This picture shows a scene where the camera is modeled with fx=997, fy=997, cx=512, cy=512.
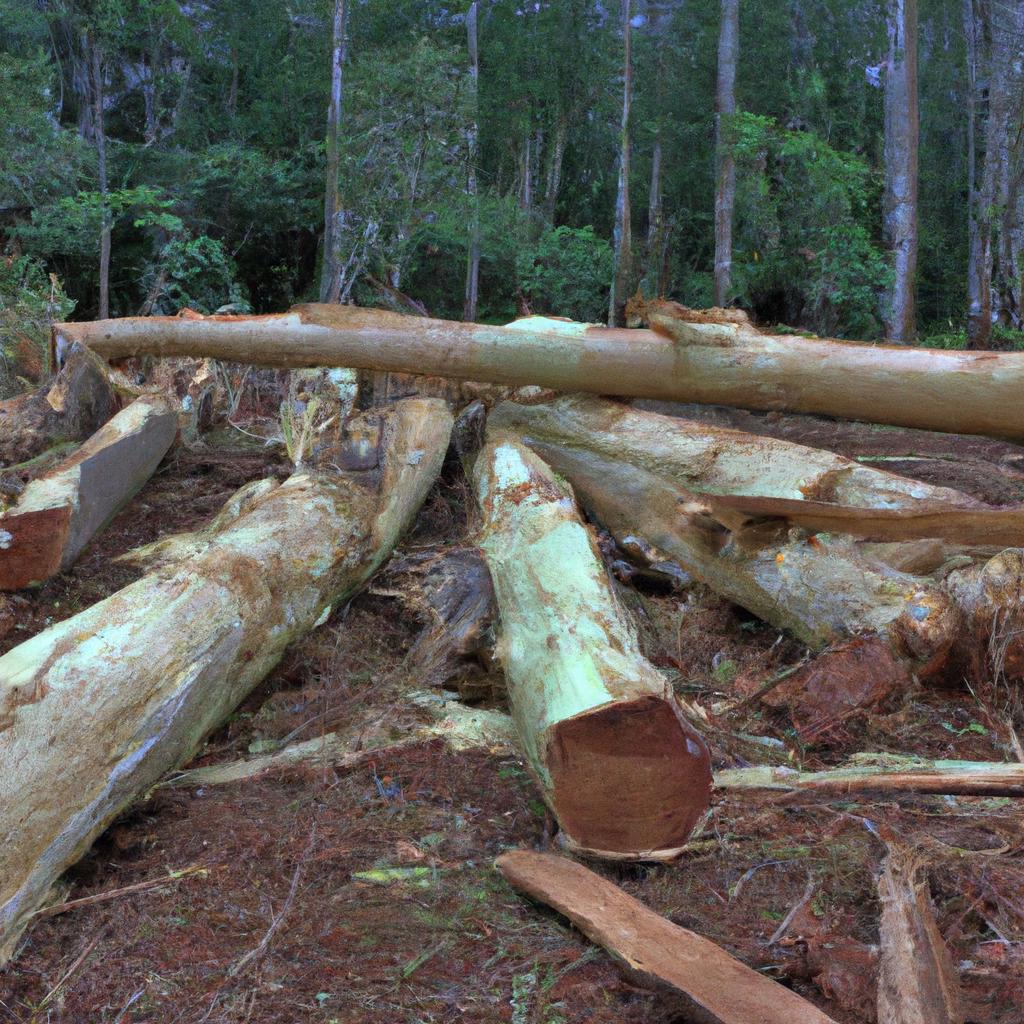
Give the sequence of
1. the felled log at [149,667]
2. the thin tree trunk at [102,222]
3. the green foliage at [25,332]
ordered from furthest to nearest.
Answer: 1. the thin tree trunk at [102,222]
2. the green foliage at [25,332]
3. the felled log at [149,667]

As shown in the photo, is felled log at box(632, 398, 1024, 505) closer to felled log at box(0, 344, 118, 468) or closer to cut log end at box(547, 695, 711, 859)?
cut log end at box(547, 695, 711, 859)

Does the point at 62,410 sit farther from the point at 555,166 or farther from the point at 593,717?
the point at 555,166

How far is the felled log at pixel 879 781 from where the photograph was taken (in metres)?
2.83

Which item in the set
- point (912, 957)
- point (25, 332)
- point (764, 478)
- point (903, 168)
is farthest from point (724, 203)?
point (912, 957)

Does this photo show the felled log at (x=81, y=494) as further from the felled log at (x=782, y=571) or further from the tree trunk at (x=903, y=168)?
the tree trunk at (x=903, y=168)

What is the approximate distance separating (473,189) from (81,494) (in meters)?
15.1

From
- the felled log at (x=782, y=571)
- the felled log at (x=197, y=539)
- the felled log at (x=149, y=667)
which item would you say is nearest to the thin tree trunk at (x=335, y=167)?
the felled log at (x=197, y=539)

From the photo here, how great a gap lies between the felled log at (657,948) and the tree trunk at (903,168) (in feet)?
41.0

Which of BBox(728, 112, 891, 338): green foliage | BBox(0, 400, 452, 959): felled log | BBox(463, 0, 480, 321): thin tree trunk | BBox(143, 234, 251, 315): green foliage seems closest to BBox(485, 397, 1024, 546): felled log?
BBox(0, 400, 452, 959): felled log

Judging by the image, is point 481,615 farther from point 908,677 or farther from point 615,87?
point 615,87

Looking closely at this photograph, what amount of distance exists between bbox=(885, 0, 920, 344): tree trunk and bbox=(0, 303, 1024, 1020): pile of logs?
806 centimetres

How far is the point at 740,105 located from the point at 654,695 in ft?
73.4

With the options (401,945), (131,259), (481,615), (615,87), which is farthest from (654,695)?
(615,87)

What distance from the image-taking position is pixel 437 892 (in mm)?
2449
